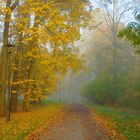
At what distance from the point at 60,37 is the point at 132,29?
762 centimetres

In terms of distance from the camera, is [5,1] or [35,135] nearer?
[35,135]

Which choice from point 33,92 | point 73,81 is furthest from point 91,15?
point 73,81

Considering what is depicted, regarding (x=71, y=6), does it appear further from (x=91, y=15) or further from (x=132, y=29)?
(x=132, y=29)

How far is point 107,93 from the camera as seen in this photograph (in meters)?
46.1

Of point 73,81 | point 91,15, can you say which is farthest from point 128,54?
point 73,81

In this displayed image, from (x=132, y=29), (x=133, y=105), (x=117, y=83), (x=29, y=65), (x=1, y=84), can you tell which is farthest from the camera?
(x=117, y=83)

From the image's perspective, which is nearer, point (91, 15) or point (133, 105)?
point (91, 15)

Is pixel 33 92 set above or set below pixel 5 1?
below

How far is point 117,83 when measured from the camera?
4438 cm

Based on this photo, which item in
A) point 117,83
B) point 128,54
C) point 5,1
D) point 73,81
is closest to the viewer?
point 5,1

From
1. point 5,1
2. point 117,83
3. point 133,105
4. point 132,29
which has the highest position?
point 5,1

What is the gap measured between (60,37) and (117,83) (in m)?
23.9

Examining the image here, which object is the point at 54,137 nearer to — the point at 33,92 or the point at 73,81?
the point at 33,92

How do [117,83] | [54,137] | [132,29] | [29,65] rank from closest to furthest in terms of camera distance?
[54,137], [132,29], [29,65], [117,83]
